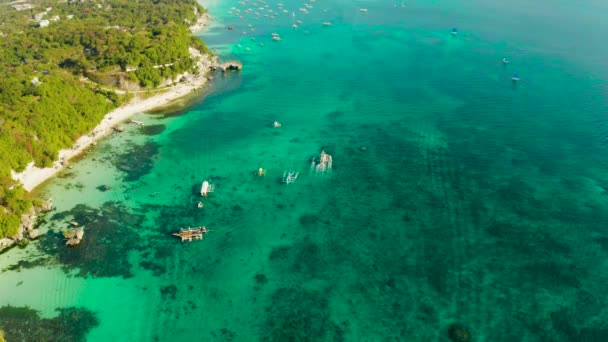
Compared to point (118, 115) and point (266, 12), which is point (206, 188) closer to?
point (118, 115)

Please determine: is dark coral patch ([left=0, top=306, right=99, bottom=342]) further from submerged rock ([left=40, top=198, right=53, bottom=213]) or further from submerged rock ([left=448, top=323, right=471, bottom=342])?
submerged rock ([left=448, top=323, right=471, bottom=342])

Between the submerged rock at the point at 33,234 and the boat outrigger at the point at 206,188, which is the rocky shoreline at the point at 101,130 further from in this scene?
the boat outrigger at the point at 206,188

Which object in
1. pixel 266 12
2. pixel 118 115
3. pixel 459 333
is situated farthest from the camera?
pixel 266 12

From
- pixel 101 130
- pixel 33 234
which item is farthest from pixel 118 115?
pixel 33 234

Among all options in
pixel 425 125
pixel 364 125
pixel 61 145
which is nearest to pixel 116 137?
pixel 61 145

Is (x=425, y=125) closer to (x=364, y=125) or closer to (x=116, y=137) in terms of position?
(x=364, y=125)

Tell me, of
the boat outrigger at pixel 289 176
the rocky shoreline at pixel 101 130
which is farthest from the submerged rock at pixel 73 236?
the boat outrigger at pixel 289 176
